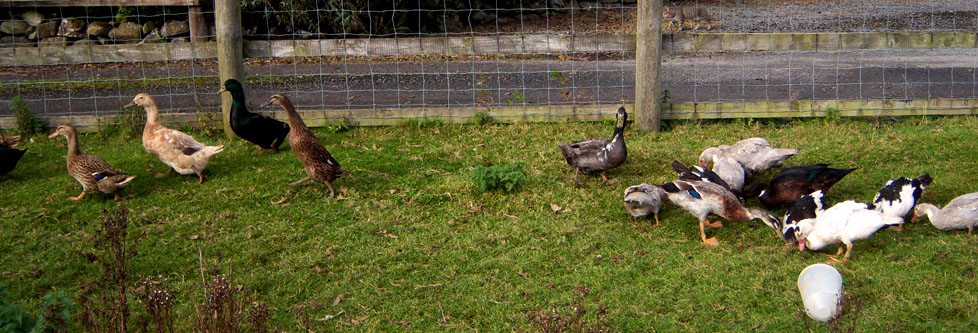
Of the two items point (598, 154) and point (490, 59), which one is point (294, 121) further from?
point (490, 59)

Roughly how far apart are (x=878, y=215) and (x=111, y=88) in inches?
401

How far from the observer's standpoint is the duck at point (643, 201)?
5.70 m

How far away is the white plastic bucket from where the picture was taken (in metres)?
4.30

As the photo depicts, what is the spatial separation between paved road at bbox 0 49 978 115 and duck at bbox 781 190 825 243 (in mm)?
4155

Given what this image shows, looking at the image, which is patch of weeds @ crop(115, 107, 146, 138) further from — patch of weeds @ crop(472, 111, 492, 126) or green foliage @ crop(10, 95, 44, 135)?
patch of weeds @ crop(472, 111, 492, 126)

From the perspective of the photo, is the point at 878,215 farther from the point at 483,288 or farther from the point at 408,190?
the point at 408,190

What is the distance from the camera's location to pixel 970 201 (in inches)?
215

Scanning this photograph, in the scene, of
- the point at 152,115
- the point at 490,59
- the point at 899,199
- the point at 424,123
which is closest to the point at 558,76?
the point at 490,59

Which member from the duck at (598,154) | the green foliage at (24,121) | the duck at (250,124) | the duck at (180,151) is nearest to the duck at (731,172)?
the duck at (598,154)

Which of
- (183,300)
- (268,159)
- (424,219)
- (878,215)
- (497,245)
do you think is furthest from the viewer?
(268,159)

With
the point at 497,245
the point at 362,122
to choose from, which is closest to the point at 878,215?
the point at 497,245

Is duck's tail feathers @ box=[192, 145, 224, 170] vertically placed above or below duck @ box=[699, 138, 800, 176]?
above

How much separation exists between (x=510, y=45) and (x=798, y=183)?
10.3 ft

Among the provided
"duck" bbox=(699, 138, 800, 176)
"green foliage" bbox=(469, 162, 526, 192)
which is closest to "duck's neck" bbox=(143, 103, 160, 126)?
"green foliage" bbox=(469, 162, 526, 192)
